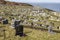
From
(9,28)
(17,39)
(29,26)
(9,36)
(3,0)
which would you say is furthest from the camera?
(3,0)

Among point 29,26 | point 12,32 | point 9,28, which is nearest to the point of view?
point 12,32

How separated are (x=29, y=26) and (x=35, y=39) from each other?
9425 millimetres

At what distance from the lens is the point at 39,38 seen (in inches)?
965

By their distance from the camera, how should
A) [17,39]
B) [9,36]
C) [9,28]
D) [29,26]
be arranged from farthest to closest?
1. [29,26]
2. [9,28]
3. [9,36]
4. [17,39]

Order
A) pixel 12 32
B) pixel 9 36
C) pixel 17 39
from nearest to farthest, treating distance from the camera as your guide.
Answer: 1. pixel 17 39
2. pixel 9 36
3. pixel 12 32

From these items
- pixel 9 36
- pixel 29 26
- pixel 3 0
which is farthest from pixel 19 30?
pixel 3 0

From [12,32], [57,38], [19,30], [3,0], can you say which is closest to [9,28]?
[12,32]

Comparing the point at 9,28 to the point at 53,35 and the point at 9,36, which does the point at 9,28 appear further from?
the point at 53,35

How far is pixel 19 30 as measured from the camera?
25578 millimetres

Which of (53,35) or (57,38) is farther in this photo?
(53,35)

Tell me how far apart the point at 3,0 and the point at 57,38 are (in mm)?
89704

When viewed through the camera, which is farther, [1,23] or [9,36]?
[1,23]

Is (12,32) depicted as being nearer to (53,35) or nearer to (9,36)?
(9,36)

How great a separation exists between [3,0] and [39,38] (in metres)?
89.3
